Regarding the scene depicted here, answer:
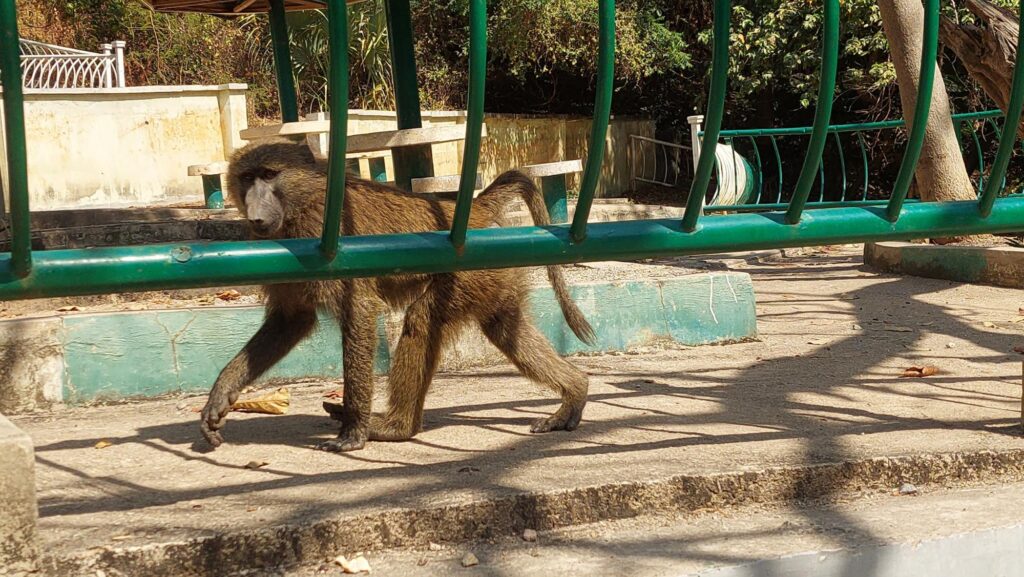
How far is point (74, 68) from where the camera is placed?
52.3 feet

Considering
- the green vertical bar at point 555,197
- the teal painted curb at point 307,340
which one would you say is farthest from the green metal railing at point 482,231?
the green vertical bar at point 555,197

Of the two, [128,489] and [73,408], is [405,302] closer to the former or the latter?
[128,489]

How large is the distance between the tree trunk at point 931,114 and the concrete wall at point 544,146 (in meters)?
9.36

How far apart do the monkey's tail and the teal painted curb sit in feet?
1.75

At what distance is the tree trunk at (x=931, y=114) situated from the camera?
8.08m

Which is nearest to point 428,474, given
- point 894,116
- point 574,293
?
point 574,293

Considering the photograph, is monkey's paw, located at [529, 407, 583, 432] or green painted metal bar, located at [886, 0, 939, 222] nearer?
green painted metal bar, located at [886, 0, 939, 222]

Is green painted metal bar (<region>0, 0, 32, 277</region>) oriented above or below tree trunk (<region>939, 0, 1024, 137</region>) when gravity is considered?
below

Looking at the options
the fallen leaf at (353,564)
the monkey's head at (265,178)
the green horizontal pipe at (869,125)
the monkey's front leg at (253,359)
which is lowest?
the fallen leaf at (353,564)

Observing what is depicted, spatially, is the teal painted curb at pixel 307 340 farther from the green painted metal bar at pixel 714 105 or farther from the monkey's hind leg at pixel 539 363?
the green painted metal bar at pixel 714 105

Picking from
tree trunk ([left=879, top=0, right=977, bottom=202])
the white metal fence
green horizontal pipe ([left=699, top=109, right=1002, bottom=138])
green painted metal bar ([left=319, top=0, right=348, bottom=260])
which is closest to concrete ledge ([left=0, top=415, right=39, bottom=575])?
green painted metal bar ([left=319, top=0, right=348, bottom=260])

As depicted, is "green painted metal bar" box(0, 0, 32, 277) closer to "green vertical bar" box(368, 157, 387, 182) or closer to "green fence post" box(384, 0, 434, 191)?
"green fence post" box(384, 0, 434, 191)

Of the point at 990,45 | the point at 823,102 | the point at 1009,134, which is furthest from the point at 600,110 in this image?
the point at 990,45

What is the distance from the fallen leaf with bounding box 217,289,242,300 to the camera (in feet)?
20.3
